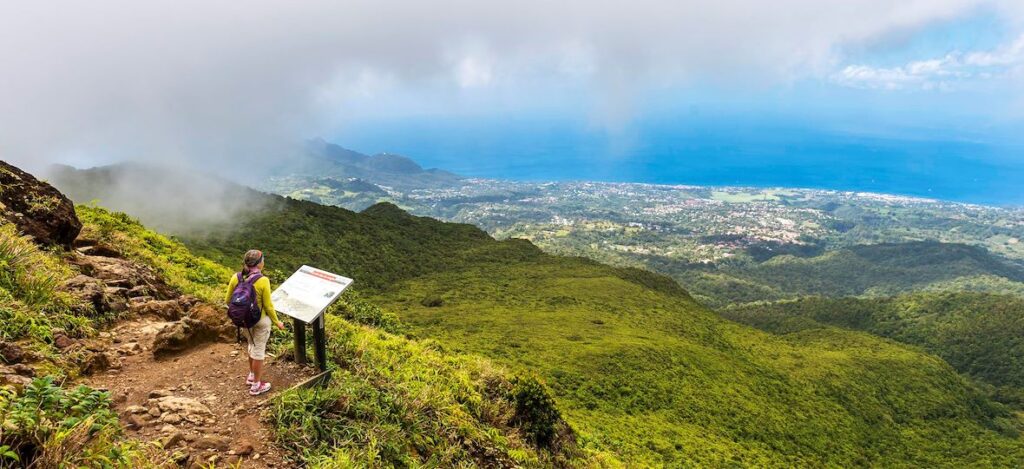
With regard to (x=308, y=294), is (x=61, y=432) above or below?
below

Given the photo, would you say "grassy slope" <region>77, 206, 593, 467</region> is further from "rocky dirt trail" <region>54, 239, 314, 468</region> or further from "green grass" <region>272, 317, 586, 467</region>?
"rocky dirt trail" <region>54, 239, 314, 468</region>

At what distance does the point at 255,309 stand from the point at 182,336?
6.56 feet

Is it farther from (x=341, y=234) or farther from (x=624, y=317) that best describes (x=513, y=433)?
(x=341, y=234)

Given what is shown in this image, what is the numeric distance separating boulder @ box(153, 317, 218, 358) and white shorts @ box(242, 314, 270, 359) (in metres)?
1.79

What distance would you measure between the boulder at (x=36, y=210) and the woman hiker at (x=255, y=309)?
5821 millimetres

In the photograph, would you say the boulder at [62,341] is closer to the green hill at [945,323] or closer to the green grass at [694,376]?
the green grass at [694,376]

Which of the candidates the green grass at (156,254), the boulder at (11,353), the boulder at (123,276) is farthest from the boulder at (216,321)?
the boulder at (11,353)

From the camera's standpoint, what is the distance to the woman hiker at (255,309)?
20.9 ft

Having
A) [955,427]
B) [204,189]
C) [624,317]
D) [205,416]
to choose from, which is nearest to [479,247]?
[624,317]

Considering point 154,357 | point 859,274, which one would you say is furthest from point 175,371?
point 859,274

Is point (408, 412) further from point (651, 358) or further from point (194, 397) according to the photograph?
point (651, 358)

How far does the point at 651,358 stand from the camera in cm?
3102

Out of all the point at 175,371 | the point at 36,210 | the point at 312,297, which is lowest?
the point at 175,371

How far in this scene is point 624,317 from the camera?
150 feet
